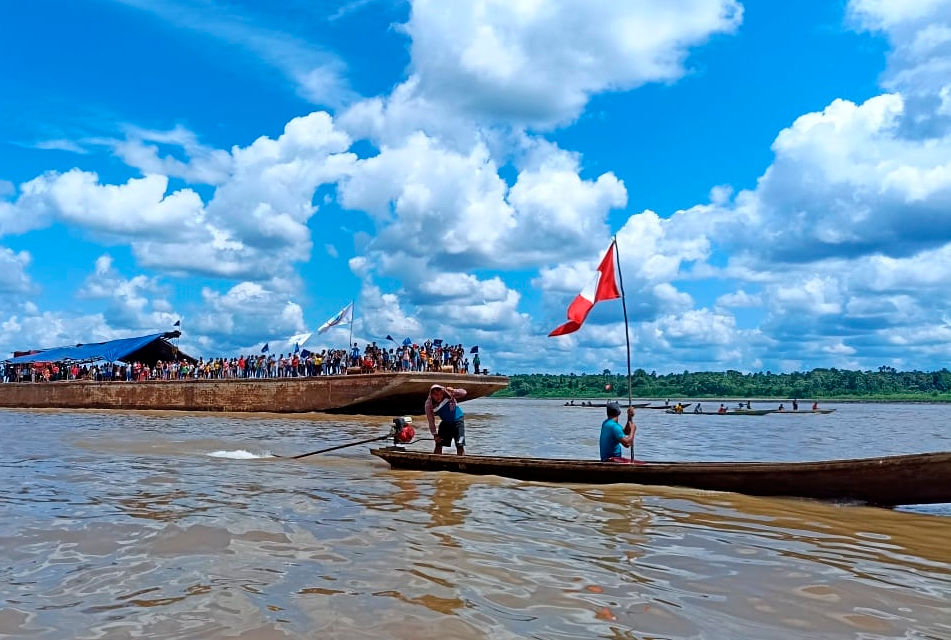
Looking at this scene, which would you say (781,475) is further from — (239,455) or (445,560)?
(239,455)

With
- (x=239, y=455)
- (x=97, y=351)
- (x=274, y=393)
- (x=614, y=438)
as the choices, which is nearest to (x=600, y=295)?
(x=614, y=438)

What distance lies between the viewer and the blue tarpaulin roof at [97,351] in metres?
39.7

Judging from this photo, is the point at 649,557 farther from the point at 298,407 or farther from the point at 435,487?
the point at 298,407

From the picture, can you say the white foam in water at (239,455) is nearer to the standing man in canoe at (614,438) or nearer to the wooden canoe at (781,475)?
the wooden canoe at (781,475)

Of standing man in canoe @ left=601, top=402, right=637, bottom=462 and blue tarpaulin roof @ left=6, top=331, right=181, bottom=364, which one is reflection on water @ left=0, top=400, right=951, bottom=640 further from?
blue tarpaulin roof @ left=6, top=331, right=181, bottom=364

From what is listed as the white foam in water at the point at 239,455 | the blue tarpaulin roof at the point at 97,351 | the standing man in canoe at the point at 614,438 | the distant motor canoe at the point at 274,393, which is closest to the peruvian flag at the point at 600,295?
the standing man in canoe at the point at 614,438

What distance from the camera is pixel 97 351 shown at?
41500mm

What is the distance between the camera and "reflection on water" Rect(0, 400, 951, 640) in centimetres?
406

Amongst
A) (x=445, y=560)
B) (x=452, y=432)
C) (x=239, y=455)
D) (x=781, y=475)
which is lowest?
(x=239, y=455)

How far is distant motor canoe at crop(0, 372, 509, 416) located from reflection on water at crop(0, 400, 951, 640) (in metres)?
16.5

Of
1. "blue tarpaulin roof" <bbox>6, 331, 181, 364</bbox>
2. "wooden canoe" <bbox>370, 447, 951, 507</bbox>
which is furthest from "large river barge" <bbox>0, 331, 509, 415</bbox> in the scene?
"wooden canoe" <bbox>370, 447, 951, 507</bbox>

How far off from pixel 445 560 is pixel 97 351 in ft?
139

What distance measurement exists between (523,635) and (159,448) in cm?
1317

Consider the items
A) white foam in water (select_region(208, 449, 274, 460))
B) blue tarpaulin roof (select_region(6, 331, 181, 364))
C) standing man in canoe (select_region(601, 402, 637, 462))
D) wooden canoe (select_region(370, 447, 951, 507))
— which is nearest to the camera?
wooden canoe (select_region(370, 447, 951, 507))
